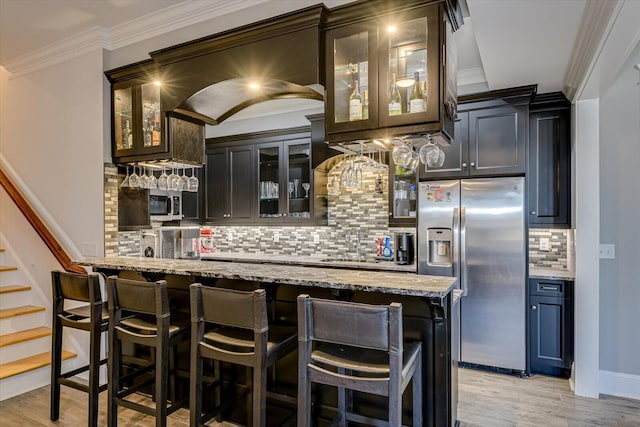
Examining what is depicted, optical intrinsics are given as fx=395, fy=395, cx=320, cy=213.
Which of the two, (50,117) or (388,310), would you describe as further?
(50,117)

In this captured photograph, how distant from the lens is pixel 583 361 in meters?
3.23

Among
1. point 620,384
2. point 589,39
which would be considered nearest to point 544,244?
→ point 620,384

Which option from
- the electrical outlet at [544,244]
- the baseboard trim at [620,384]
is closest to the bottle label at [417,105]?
the electrical outlet at [544,244]

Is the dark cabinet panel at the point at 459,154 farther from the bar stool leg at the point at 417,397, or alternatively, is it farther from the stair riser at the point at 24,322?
the stair riser at the point at 24,322

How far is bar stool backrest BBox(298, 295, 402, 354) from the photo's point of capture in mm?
1688

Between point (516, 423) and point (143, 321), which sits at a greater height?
point (143, 321)

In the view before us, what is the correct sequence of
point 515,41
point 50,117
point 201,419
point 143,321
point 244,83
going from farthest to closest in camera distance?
point 50,117 < point 244,83 < point 515,41 < point 143,321 < point 201,419

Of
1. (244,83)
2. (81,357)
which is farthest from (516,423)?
(81,357)

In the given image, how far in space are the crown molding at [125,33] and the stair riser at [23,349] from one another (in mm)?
2566

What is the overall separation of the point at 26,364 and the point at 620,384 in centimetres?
489

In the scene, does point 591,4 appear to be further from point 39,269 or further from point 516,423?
point 39,269

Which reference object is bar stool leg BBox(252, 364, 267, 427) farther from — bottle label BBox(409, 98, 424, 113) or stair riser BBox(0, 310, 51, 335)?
stair riser BBox(0, 310, 51, 335)

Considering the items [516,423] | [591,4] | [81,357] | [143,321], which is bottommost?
[516,423]

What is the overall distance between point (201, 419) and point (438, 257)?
2.55 m
